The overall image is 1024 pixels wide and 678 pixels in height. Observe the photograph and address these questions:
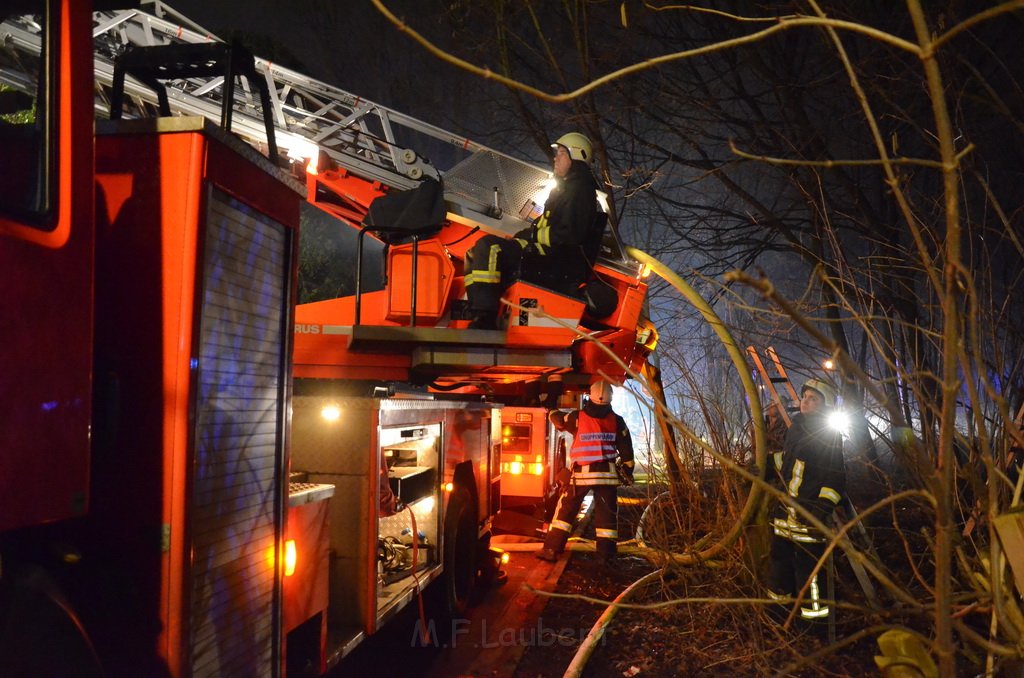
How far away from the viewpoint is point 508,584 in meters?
7.30

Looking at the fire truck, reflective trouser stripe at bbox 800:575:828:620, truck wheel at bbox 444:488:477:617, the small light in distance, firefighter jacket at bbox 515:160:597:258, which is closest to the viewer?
the fire truck

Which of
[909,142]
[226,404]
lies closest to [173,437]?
[226,404]

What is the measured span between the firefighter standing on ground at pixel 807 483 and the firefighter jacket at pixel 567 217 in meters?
1.96

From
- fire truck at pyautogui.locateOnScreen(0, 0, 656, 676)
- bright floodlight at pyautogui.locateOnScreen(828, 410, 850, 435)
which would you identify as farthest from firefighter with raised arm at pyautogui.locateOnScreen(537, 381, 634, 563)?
fire truck at pyautogui.locateOnScreen(0, 0, 656, 676)

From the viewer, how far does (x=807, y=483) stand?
567 cm

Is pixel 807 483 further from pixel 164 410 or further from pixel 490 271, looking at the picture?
pixel 164 410

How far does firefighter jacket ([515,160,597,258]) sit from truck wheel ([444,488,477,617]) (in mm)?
1980

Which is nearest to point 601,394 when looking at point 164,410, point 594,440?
point 594,440

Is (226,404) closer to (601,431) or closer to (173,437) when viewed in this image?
(173,437)

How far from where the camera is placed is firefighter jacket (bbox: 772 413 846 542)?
18.1 ft

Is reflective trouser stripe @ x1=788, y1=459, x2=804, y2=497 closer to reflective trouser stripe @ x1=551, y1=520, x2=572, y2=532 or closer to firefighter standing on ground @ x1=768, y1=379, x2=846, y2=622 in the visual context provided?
firefighter standing on ground @ x1=768, y1=379, x2=846, y2=622

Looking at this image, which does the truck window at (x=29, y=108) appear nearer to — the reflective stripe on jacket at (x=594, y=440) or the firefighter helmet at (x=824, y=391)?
the firefighter helmet at (x=824, y=391)

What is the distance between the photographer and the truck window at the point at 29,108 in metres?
2.04

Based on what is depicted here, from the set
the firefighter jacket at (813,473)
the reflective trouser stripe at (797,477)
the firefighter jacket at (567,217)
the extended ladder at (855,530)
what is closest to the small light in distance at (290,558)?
the extended ladder at (855,530)
